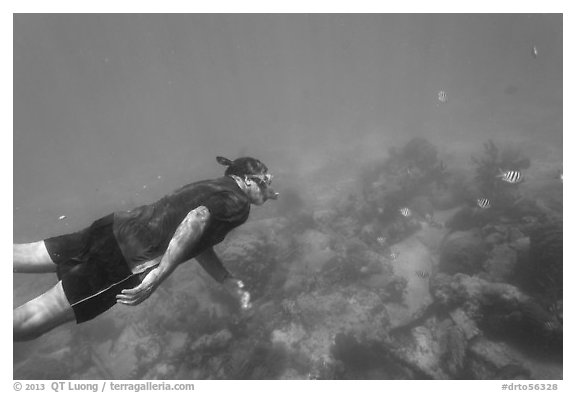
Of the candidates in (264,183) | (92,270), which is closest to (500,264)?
(264,183)

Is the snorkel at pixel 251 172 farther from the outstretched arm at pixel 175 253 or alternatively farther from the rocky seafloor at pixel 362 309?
the rocky seafloor at pixel 362 309

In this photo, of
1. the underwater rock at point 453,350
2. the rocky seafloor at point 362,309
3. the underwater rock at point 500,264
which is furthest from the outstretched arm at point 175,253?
the underwater rock at point 500,264

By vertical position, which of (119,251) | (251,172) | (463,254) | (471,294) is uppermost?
(251,172)

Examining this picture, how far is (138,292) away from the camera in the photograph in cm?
225

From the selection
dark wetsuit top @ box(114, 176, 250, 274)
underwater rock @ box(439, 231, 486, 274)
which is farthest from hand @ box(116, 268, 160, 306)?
underwater rock @ box(439, 231, 486, 274)

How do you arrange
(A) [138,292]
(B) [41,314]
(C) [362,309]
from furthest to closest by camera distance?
1. (C) [362,309]
2. (B) [41,314]
3. (A) [138,292]

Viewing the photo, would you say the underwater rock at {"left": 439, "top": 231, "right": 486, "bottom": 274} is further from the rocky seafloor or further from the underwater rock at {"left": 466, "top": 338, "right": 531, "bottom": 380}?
the underwater rock at {"left": 466, "top": 338, "right": 531, "bottom": 380}

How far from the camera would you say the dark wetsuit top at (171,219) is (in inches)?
116

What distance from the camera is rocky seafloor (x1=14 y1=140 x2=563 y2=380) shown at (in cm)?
633

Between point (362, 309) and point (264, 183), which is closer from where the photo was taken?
point (264, 183)

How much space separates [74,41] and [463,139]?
67.8 meters

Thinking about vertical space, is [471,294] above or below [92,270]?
below

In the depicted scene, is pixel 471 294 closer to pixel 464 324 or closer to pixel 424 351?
pixel 464 324

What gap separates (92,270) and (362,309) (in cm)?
662
